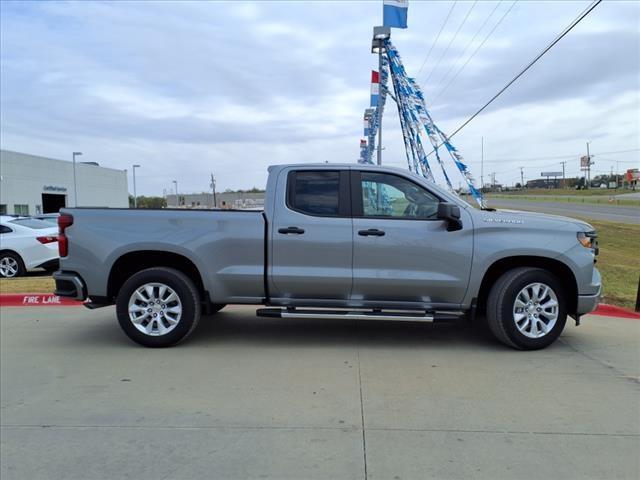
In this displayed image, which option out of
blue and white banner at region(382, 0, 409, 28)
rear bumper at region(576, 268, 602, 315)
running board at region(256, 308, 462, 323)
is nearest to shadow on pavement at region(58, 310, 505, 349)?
running board at region(256, 308, 462, 323)

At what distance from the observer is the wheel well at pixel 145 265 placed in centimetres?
566

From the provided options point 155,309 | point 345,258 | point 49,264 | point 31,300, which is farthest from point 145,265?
point 49,264

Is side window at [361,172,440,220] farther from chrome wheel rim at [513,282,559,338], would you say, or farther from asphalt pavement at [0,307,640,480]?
asphalt pavement at [0,307,640,480]

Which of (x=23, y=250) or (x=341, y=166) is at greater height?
(x=341, y=166)

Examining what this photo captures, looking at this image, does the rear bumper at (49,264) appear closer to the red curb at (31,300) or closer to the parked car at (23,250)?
the parked car at (23,250)

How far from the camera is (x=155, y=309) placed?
18.2ft

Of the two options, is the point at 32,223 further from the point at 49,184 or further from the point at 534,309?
the point at 49,184

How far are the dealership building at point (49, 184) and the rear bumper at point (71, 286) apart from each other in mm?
48471

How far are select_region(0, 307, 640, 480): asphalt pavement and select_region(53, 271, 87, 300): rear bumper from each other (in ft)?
2.08

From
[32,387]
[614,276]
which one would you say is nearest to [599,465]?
[32,387]

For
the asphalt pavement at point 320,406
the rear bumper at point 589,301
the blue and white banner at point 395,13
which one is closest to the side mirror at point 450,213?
the asphalt pavement at point 320,406

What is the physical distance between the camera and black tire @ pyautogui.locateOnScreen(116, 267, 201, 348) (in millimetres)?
5477

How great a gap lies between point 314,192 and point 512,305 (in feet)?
7.94

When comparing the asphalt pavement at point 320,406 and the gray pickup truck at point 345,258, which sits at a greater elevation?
the gray pickup truck at point 345,258
